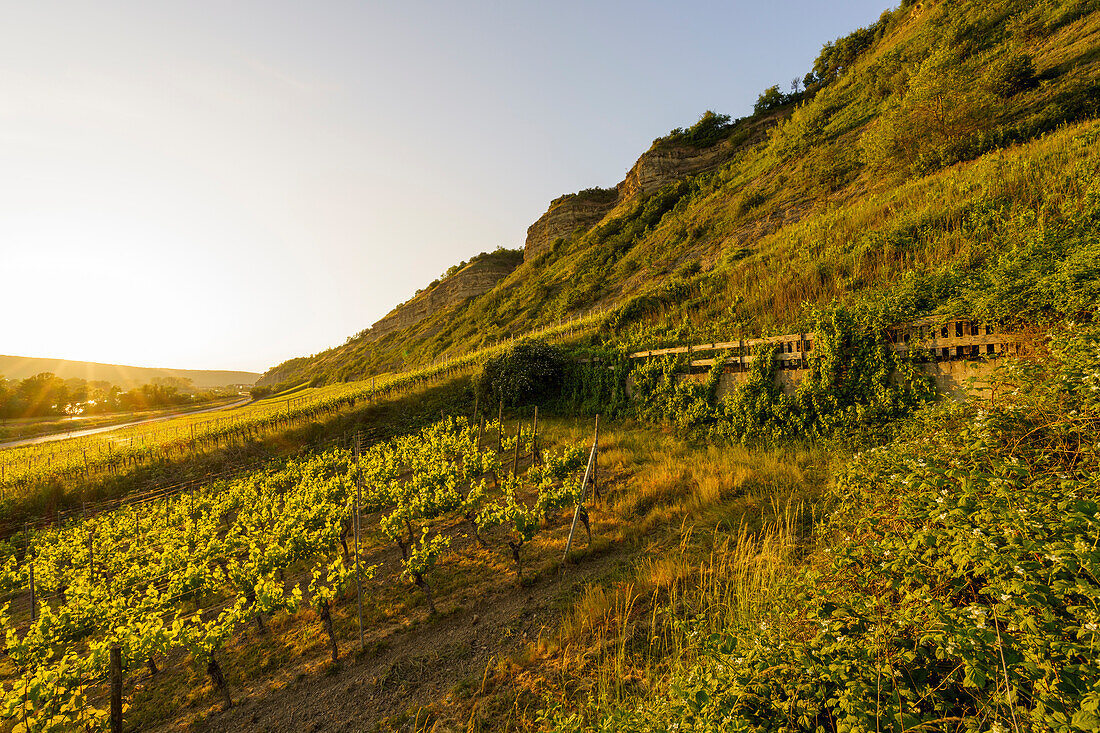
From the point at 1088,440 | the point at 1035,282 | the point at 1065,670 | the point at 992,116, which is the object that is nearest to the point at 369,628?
the point at 1065,670

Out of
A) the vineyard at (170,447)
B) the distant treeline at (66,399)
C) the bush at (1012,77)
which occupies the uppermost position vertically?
the bush at (1012,77)

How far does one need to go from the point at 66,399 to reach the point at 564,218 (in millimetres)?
83371

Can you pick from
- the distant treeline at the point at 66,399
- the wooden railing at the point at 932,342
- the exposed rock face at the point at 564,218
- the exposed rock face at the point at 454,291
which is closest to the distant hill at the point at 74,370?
the distant treeline at the point at 66,399

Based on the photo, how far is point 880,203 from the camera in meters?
17.6

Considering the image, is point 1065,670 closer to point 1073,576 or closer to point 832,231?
point 1073,576

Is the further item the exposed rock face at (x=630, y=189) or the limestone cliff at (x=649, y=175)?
the exposed rock face at (x=630, y=189)

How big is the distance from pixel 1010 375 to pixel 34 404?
9664cm

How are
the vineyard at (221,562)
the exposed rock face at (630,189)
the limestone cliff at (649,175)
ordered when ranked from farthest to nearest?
the exposed rock face at (630,189) → the limestone cliff at (649,175) → the vineyard at (221,562)

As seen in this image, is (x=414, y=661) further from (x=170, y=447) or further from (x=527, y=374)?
(x=170, y=447)

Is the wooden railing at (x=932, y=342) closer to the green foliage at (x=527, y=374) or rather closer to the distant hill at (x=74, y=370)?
the green foliage at (x=527, y=374)

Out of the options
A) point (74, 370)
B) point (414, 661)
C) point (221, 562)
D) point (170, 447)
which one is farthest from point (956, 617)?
point (74, 370)

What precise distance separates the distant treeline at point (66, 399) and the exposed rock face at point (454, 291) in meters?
37.6

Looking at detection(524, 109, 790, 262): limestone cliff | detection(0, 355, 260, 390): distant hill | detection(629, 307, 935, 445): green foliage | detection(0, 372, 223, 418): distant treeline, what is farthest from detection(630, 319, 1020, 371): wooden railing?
detection(0, 355, 260, 390): distant hill

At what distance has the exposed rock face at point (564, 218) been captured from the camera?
196 ft
